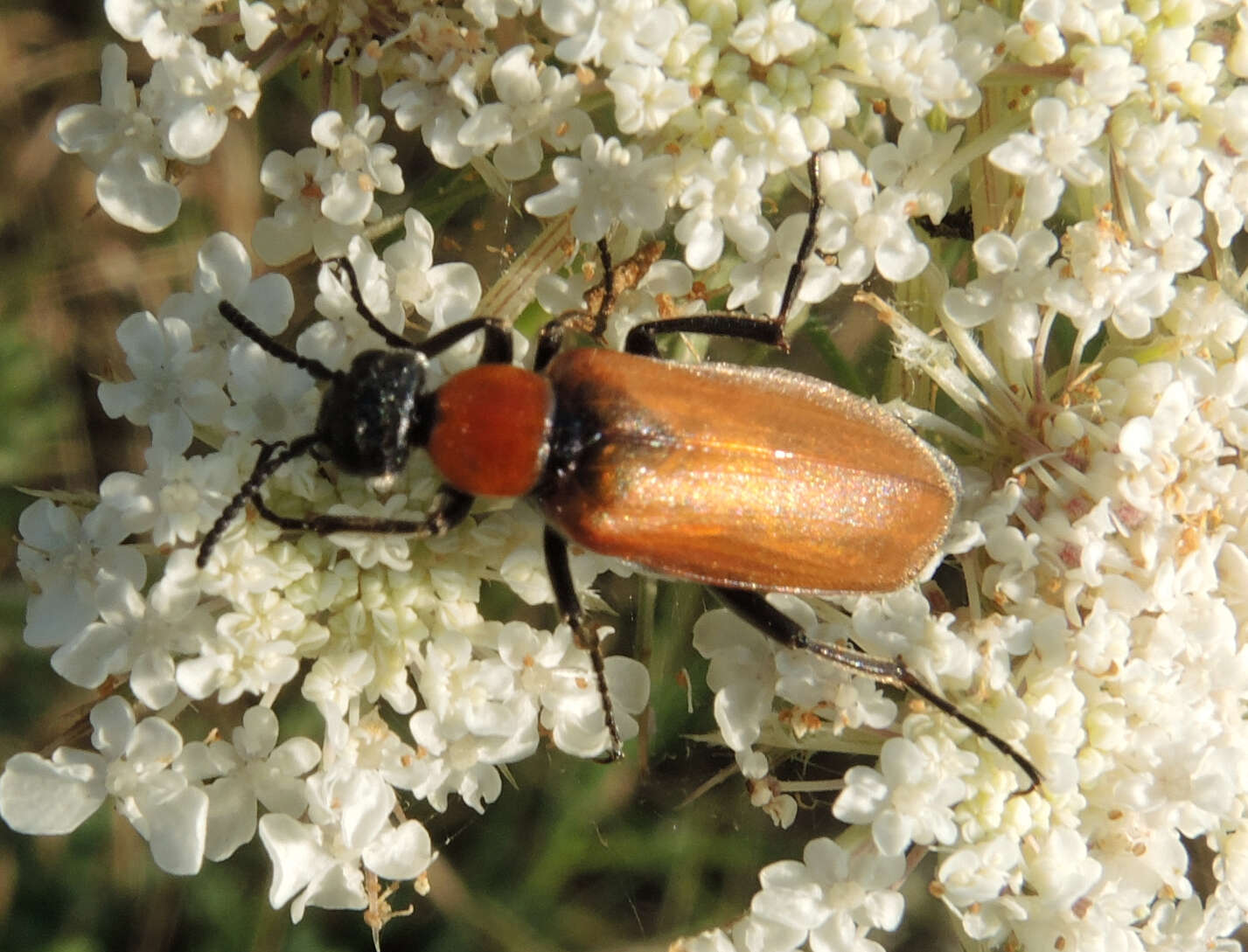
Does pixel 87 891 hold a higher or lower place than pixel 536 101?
lower

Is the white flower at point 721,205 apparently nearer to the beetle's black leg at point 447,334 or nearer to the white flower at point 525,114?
the white flower at point 525,114

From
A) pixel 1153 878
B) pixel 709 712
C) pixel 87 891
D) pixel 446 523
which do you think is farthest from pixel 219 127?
pixel 1153 878

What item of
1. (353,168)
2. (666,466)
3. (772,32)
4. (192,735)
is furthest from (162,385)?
(772,32)

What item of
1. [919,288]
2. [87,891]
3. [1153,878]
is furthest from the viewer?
[87,891]

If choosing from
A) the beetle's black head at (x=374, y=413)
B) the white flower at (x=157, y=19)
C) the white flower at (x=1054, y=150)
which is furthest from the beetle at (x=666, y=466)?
the white flower at (x=157, y=19)

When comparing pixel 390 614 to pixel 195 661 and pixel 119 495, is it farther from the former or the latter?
pixel 119 495
